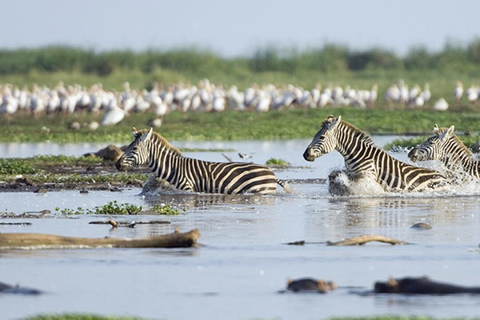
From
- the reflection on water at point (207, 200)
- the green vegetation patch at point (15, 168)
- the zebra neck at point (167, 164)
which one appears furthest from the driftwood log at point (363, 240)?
the green vegetation patch at point (15, 168)

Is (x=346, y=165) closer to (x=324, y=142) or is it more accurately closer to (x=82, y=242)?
(x=324, y=142)

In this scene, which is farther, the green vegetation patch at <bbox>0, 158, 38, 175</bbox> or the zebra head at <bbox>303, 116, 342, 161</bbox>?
the green vegetation patch at <bbox>0, 158, 38, 175</bbox>

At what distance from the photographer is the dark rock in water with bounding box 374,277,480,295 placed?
9.84m

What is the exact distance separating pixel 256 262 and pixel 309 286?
194 cm

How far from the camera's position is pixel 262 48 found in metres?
86.0

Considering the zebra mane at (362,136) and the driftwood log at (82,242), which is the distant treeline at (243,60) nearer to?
the zebra mane at (362,136)

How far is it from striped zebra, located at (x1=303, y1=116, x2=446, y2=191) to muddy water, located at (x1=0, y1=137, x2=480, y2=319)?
1.38ft

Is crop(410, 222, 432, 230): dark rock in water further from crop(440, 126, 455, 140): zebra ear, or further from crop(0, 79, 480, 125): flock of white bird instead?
crop(0, 79, 480, 125): flock of white bird

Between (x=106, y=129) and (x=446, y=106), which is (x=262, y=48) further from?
(x=106, y=129)

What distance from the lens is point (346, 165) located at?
19.5 meters

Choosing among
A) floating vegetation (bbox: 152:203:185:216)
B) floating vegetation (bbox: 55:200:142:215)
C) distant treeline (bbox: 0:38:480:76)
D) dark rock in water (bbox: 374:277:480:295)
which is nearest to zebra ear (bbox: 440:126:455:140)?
floating vegetation (bbox: 152:203:185:216)

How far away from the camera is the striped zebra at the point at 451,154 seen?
19.5 metres

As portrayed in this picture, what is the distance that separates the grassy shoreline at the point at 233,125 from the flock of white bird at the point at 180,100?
1.78 feet

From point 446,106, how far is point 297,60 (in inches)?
1090
